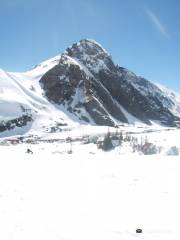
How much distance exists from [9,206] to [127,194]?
6.76m

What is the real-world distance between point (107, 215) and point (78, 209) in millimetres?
1628

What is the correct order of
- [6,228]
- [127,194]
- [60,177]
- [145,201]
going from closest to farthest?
[6,228]
[145,201]
[127,194]
[60,177]

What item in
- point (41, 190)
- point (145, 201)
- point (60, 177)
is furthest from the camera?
point (60, 177)

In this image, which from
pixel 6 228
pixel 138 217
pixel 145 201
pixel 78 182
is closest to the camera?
pixel 6 228

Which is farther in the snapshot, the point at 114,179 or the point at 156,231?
the point at 114,179

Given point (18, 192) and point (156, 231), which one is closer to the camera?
point (156, 231)

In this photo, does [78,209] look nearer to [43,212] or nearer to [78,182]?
[43,212]

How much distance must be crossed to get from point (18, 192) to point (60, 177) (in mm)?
8268

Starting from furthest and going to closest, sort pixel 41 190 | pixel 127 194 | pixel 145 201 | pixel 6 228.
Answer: pixel 41 190, pixel 127 194, pixel 145 201, pixel 6 228

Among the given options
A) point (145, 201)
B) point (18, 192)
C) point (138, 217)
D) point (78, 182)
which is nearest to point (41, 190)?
point (18, 192)

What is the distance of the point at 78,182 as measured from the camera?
26250 millimetres

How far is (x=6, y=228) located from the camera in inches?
543

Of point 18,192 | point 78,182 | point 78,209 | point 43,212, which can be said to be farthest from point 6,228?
point 78,182

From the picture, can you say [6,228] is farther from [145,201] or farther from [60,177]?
[60,177]
